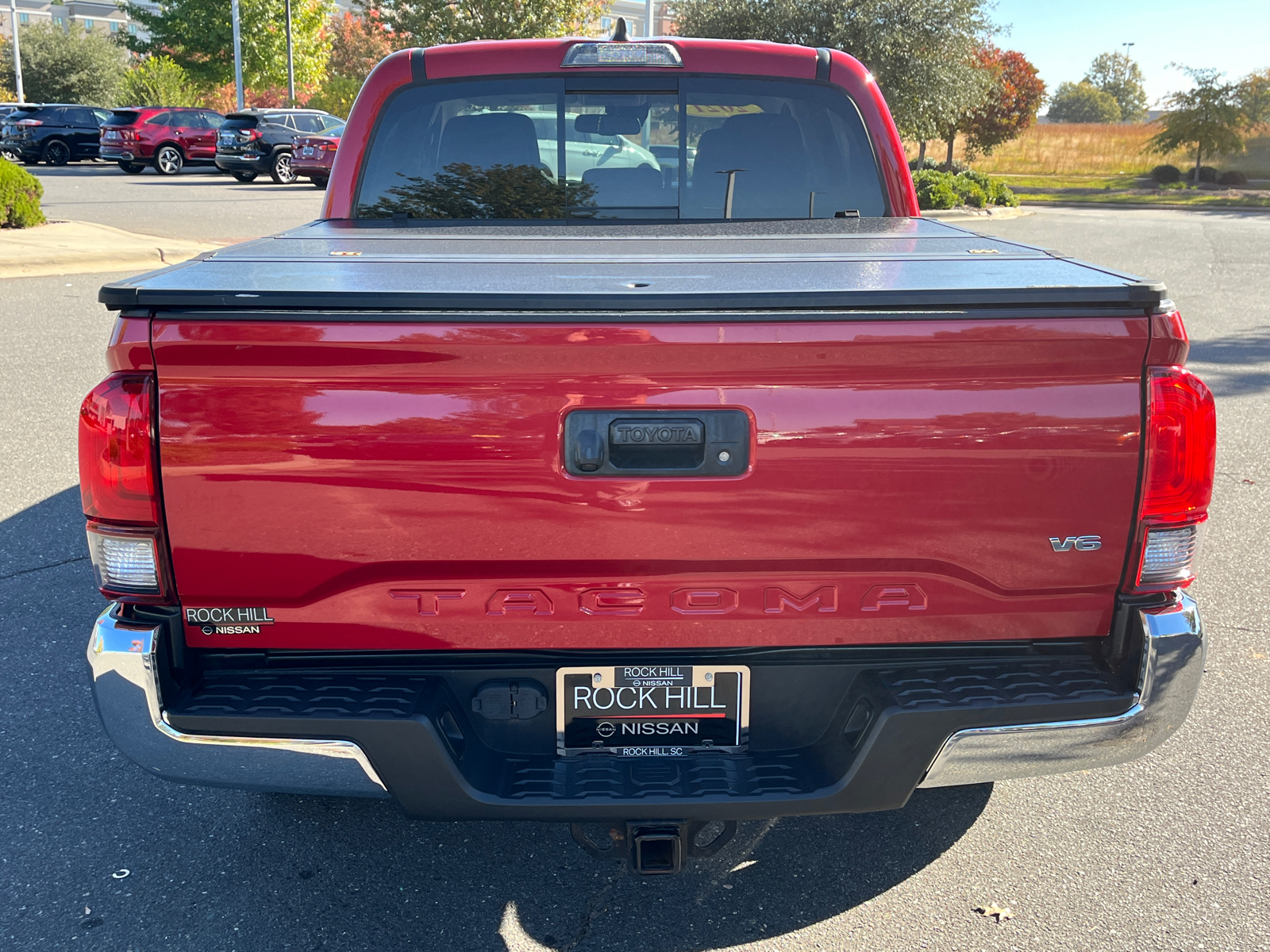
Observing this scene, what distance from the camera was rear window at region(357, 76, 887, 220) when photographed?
3857 millimetres

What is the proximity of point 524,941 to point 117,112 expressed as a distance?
32135 mm

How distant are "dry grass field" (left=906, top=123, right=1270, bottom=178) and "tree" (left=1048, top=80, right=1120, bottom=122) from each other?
191ft

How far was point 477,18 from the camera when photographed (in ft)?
103

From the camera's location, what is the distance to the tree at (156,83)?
149 feet

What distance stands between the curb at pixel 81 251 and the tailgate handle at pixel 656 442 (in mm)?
10721

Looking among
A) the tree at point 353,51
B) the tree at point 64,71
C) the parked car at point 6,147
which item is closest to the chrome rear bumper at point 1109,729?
the parked car at point 6,147

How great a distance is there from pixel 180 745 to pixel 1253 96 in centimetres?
4536

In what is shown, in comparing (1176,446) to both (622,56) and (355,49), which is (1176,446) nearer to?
(622,56)

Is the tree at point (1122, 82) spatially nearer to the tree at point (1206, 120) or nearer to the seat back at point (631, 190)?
Result: the tree at point (1206, 120)

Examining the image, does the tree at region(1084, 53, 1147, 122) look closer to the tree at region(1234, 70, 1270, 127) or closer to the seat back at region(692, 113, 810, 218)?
the tree at region(1234, 70, 1270, 127)

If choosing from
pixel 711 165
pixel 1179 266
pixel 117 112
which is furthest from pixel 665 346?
pixel 117 112

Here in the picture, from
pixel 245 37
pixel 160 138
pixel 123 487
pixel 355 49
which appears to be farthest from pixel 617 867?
pixel 355 49

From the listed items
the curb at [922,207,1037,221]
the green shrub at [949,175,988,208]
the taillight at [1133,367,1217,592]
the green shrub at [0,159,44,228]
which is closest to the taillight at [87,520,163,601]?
the taillight at [1133,367,1217,592]

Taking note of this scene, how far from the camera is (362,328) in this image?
6.60ft
